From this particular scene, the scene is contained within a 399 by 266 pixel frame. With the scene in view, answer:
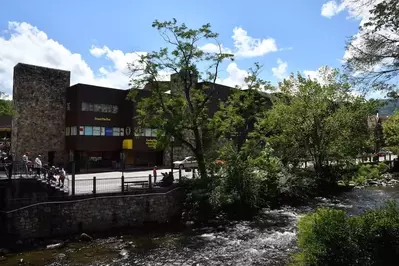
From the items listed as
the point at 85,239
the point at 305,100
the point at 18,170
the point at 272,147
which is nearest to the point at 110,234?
the point at 85,239

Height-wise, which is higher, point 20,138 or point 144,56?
point 144,56

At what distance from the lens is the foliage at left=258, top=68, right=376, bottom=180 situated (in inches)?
1206

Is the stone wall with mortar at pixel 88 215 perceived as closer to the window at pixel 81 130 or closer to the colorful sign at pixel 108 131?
the window at pixel 81 130

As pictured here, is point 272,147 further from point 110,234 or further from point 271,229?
point 110,234

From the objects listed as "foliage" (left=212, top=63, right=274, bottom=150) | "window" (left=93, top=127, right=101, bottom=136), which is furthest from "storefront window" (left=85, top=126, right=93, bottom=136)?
"foliage" (left=212, top=63, right=274, bottom=150)

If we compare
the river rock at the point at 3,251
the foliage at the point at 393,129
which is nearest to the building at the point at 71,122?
the river rock at the point at 3,251

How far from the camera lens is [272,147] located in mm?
30609

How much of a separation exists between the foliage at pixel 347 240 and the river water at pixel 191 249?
344 cm

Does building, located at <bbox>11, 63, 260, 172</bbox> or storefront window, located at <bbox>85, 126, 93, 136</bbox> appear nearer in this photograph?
building, located at <bbox>11, 63, 260, 172</bbox>

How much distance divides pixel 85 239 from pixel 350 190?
2513 centimetres

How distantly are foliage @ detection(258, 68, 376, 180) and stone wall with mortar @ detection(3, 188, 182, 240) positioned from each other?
14021mm

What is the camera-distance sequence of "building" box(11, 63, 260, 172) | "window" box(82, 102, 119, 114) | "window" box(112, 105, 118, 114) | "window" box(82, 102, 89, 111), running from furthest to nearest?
"window" box(112, 105, 118, 114) < "window" box(82, 102, 119, 114) < "window" box(82, 102, 89, 111) < "building" box(11, 63, 260, 172)

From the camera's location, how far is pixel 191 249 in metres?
14.7

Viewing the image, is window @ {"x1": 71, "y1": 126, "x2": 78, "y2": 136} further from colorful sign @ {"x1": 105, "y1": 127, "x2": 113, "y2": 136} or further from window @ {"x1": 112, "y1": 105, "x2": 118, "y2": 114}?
window @ {"x1": 112, "y1": 105, "x2": 118, "y2": 114}
